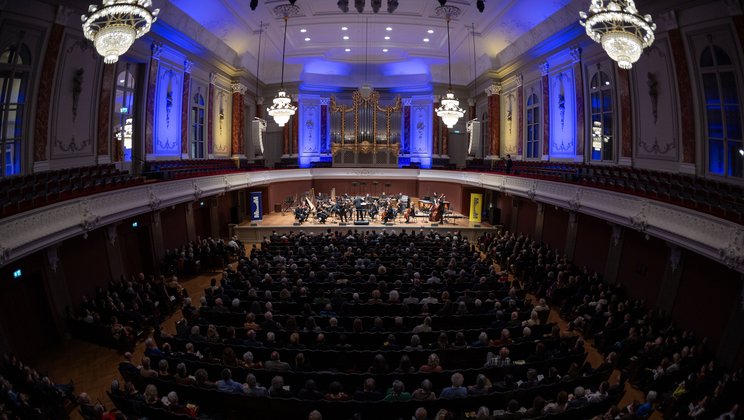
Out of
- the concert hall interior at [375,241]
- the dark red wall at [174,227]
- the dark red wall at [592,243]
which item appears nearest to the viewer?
the concert hall interior at [375,241]

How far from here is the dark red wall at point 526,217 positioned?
18.4m

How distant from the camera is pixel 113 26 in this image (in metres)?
7.52

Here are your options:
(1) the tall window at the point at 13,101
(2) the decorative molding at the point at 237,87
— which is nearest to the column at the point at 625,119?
(1) the tall window at the point at 13,101

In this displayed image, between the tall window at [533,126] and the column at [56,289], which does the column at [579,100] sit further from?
the column at [56,289]

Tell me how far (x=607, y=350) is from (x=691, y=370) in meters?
1.48

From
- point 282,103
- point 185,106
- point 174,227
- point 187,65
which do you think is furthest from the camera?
point 185,106

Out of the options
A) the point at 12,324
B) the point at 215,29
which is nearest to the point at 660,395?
the point at 12,324

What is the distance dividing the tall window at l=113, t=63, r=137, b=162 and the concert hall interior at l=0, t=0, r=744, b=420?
12 centimetres

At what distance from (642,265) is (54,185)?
47.9 feet

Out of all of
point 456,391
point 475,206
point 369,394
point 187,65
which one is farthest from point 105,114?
point 475,206

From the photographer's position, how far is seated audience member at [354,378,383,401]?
6246 millimetres

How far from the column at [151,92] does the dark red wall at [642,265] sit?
15937mm

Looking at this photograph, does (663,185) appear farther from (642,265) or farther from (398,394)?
(398,394)

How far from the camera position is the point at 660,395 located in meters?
7.70
